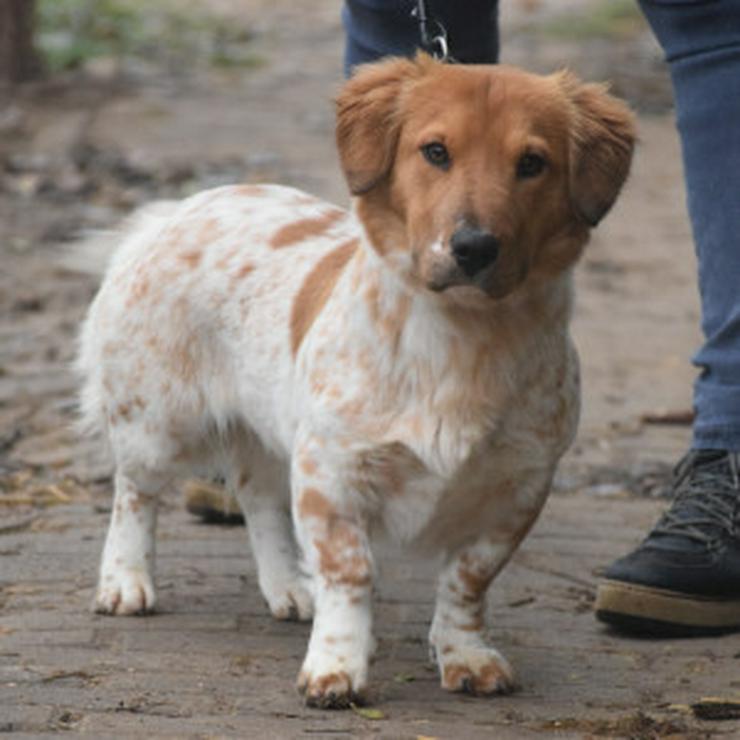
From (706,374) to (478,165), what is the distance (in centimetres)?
119

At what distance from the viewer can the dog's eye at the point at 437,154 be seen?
351 centimetres

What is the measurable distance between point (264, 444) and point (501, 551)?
→ 78 centimetres

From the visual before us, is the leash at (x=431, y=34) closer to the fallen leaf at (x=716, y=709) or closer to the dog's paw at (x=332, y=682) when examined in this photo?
the dog's paw at (x=332, y=682)

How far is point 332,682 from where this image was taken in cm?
357

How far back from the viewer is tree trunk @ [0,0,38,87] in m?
13.1

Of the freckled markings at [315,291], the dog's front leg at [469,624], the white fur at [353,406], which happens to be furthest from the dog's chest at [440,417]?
the freckled markings at [315,291]

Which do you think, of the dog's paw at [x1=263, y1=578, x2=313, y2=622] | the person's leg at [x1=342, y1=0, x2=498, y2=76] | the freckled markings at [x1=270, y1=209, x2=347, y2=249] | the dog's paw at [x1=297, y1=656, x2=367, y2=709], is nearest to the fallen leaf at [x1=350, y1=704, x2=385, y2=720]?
the dog's paw at [x1=297, y1=656, x2=367, y2=709]

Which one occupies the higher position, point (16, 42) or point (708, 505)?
point (708, 505)

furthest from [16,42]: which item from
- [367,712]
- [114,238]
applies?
[367,712]

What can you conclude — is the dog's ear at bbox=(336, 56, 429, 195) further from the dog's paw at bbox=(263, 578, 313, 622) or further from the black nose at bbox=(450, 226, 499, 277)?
the dog's paw at bbox=(263, 578, 313, 622)

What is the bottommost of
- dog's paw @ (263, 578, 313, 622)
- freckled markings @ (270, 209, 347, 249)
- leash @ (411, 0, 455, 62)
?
dog's paw @ (263, 578, 313, 622)

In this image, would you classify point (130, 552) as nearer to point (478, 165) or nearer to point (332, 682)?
point (332, 682)

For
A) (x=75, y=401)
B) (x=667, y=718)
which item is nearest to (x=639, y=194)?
(x=75, y=401)

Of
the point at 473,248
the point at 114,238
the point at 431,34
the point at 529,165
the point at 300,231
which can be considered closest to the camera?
the point at 473,248
